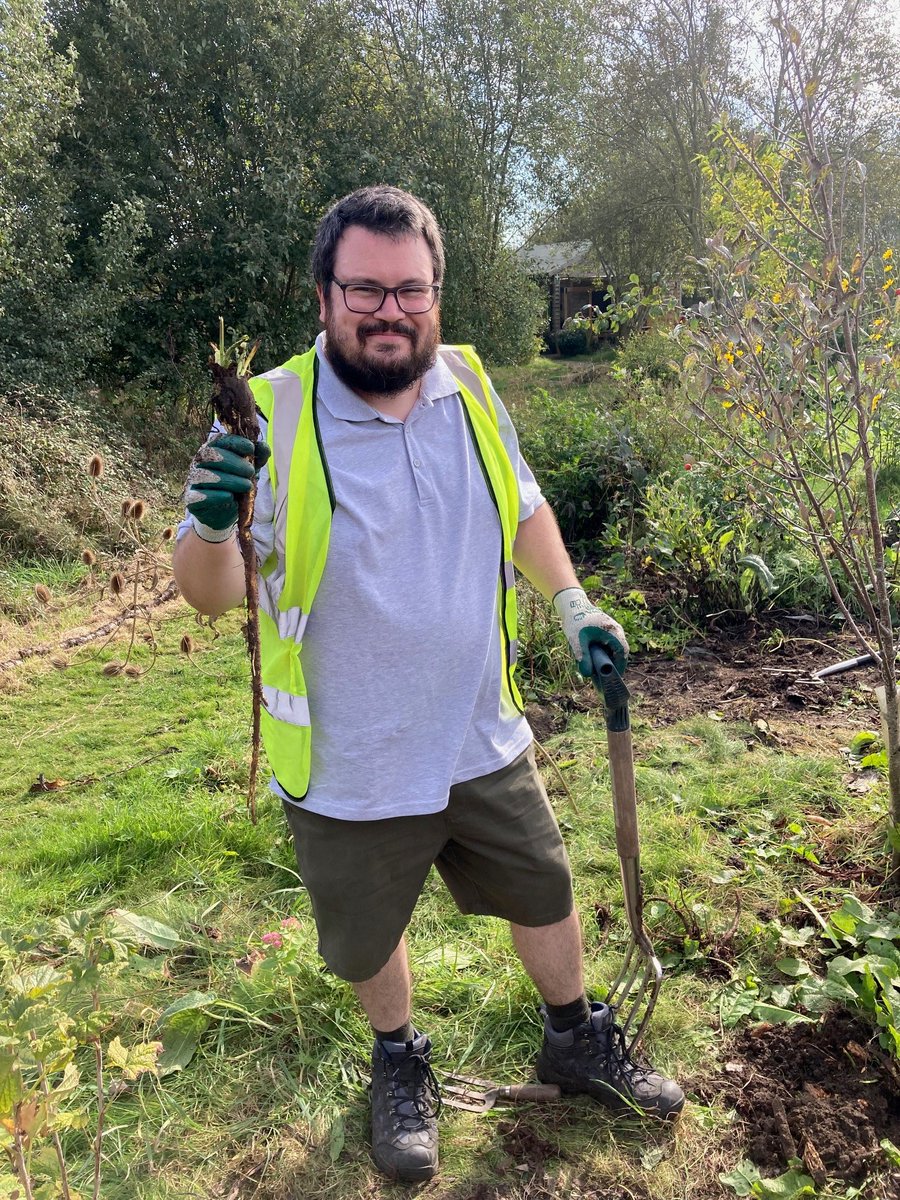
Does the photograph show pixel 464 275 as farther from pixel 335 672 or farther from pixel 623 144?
pixel 335 672

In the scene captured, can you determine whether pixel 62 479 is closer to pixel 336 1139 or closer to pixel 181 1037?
pixel 181 1037

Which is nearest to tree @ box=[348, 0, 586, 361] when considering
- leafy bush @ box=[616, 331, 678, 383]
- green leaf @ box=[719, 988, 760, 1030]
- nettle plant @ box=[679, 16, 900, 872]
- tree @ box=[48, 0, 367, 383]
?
tree @ box=[48, 0, 367, 383]


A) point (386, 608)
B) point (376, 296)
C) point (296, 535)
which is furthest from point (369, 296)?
point (386, 608)

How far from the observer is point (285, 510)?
1711mm

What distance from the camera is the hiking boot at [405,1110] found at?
191cm

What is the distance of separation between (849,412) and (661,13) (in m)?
17.5

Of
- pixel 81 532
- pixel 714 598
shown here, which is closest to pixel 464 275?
pixel 81 532

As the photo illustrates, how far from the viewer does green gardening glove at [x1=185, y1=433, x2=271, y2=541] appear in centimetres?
148

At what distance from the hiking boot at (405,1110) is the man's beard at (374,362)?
5.21ft

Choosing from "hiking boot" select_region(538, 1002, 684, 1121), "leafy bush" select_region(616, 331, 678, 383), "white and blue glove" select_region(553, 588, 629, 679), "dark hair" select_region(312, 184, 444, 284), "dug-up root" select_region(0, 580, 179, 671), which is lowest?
"hiking boot" select_region(538, 1002, 684, 1121)

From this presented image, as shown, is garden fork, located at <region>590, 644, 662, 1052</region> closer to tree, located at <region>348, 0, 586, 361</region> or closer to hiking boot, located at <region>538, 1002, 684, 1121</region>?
hiking boot, located at <region>538, 1002, 684, 1121</region>

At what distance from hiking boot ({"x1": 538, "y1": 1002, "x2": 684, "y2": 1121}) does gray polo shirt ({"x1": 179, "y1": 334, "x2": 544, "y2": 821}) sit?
2.61ft

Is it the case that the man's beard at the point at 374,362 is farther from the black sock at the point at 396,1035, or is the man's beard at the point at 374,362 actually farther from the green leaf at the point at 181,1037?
the green leaf at the point at 181,1037

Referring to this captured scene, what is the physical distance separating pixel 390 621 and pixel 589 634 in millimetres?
524
